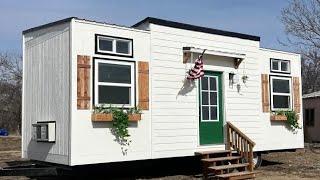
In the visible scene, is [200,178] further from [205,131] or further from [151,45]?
[151,45]

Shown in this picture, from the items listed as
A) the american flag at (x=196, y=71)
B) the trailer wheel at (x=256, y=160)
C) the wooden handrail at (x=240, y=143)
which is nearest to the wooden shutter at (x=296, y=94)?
the trailer wheel at (x=256, y=160)

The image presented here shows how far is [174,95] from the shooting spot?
11.5 meters

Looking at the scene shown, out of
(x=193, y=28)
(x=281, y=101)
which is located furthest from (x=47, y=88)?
(x=281, y=101)

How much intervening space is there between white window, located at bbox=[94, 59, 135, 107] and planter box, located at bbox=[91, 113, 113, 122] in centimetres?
27

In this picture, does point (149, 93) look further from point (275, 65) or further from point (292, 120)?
point (292, 120)

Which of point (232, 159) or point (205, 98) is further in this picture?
point (205, 98)

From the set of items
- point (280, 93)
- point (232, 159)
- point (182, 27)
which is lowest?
point (232, 159)

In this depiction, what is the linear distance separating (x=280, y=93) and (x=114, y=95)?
6.02 metres

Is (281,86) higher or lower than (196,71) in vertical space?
lower

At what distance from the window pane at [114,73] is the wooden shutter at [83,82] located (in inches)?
12.8

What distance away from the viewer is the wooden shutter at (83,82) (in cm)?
970

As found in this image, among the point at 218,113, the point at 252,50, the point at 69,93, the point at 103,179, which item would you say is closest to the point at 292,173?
the point at 218,113

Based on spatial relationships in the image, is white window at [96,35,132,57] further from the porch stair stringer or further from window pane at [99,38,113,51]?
the porch stair stringer

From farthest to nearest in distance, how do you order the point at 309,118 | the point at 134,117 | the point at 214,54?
the point at 309,118 → the point at 214,54 → the point at 134,117
